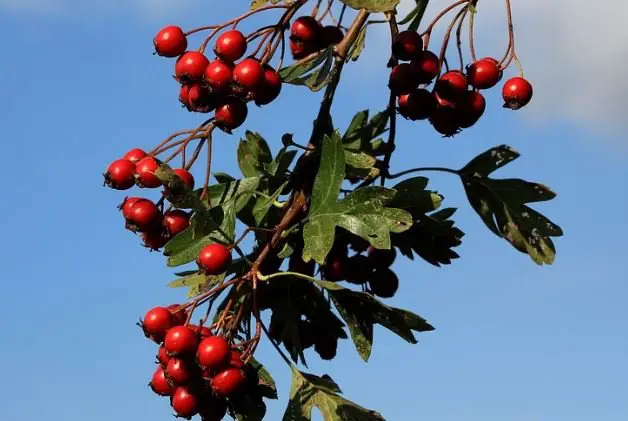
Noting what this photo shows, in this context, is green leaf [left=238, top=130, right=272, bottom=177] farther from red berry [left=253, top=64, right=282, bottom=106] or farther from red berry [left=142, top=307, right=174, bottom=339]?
red berry [left=142, top=307, right=174, bottom=339]

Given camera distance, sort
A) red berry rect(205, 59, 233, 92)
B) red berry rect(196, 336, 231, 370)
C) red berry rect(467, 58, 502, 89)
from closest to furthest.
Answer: red berry rect(196, 336, 231, 370)
red berry rect(205, 59, 233, 92)
red berry rect(467, 58, 502, 89)

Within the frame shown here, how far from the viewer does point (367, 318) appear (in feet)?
7.72

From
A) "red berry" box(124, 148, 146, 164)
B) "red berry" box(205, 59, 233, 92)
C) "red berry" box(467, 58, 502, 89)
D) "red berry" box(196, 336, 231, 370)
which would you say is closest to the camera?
"red berry" box(196, 336, 231, 370)

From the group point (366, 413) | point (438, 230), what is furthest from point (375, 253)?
point (366, 413)

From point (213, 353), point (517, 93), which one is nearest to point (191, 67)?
point (213, 353)

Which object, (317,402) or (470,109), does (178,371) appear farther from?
(470,109)

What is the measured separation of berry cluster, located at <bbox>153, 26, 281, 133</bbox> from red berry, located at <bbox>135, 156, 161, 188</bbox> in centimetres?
12

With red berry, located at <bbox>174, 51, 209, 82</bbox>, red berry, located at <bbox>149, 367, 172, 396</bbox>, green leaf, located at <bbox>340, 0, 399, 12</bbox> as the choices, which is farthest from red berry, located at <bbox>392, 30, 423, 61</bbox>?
red berry, located at <bbox>149, 367, 172, 396</bbox>

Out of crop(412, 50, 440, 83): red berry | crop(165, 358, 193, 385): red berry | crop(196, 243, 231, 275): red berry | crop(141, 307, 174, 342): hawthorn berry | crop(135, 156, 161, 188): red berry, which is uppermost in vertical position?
crop(412, 50, 440, 83): red berry

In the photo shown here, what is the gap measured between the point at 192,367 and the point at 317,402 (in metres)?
0.30

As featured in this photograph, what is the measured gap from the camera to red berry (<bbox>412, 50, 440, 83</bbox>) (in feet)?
8.07

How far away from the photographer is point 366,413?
2416 millimetres

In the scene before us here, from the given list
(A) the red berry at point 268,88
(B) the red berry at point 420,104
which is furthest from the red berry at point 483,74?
(A) the red berry at point 268,88

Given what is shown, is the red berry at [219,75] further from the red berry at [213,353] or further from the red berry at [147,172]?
the red berry at [213,353]
